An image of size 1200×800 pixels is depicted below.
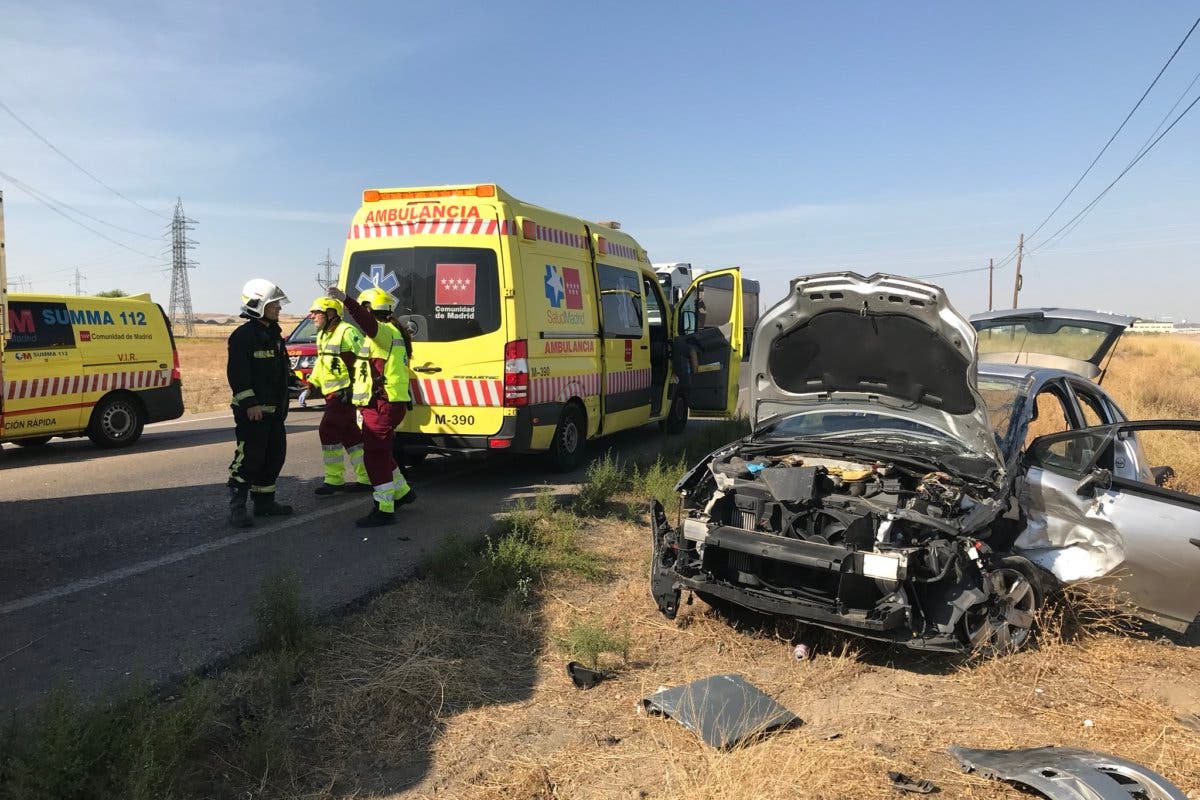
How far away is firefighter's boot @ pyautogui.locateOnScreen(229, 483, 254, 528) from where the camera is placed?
6305mm

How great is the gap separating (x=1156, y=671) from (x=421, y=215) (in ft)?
21.0

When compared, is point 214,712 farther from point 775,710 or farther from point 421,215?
point 421,215

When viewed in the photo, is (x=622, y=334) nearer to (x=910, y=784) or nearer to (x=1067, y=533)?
(x=1067, y=533)

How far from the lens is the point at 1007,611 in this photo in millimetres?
4168

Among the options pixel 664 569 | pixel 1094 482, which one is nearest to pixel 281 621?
pixel 664 569

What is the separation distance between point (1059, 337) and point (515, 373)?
587cm

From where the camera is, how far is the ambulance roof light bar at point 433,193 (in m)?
7.38

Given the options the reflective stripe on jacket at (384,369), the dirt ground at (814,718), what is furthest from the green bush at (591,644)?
the reflective stripe on jacket at (384,369)

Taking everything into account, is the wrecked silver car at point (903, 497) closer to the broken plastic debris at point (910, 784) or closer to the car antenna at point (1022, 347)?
the broken plastic debris at point (910, 784)

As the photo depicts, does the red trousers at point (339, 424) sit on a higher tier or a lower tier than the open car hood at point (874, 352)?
lower

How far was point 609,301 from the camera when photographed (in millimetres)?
9273

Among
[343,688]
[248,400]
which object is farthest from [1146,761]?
[248,400]

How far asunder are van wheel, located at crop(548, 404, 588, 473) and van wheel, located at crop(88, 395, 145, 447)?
5.89 meters

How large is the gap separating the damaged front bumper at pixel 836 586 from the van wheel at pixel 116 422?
28.2ft
